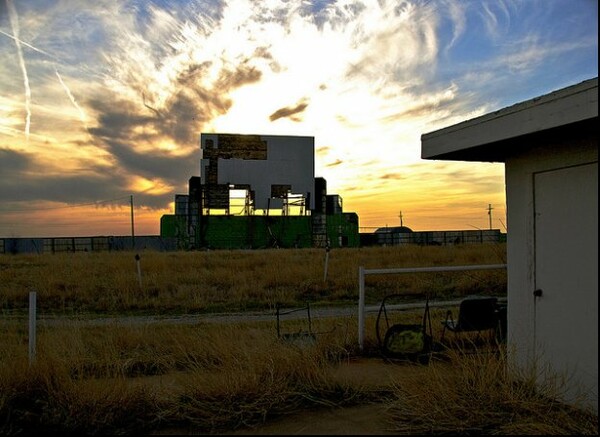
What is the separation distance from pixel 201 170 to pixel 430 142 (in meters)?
41.6

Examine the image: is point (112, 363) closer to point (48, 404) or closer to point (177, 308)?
point (48, 404)

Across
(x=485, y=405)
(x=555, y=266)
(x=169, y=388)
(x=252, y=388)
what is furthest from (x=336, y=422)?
(x=555, y=266)

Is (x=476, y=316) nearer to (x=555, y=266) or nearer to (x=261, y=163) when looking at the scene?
(x=555, y=266)

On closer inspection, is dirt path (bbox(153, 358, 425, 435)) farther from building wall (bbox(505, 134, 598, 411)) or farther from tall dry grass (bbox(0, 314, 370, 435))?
building wall (bbox(505, 134, 598, 411))

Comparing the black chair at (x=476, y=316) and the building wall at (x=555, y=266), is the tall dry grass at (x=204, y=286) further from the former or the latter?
the building wall at (x=555, y=266)

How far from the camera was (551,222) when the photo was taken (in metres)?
5.22

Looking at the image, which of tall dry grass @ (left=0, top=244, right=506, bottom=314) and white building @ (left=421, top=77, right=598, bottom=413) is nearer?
white building @ (left=421, top=77, right=598, bottom=413)

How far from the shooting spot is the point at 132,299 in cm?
1576

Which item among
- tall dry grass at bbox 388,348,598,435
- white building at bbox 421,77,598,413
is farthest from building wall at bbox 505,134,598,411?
tall dry grass at bbox 388,348,598,435

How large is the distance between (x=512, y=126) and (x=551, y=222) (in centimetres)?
97

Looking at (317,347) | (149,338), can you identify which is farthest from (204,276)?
(317,347)

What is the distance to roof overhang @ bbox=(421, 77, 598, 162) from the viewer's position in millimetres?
4359

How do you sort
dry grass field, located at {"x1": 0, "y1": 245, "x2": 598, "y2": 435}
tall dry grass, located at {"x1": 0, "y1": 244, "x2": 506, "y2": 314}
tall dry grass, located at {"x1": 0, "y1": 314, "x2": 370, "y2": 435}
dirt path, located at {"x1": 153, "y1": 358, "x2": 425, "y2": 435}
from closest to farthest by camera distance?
dirt path, located at {"x1": 153, "y1": 358, "x2": 425, "y2": 435} < dry grass field, located at {"x1": 0, "y1": 245, "x2": 598, "y2": 435} < tall dry grass, located at {"x1": 0, "y1": 314, "x2": 370, "y2": 435} < tall dry grass, located at {"x1": 0, "y1": 244, "x2": 506, "y2": 314}

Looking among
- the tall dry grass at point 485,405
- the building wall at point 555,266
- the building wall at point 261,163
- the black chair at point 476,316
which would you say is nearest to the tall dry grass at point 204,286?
the black chair at point 476,316
